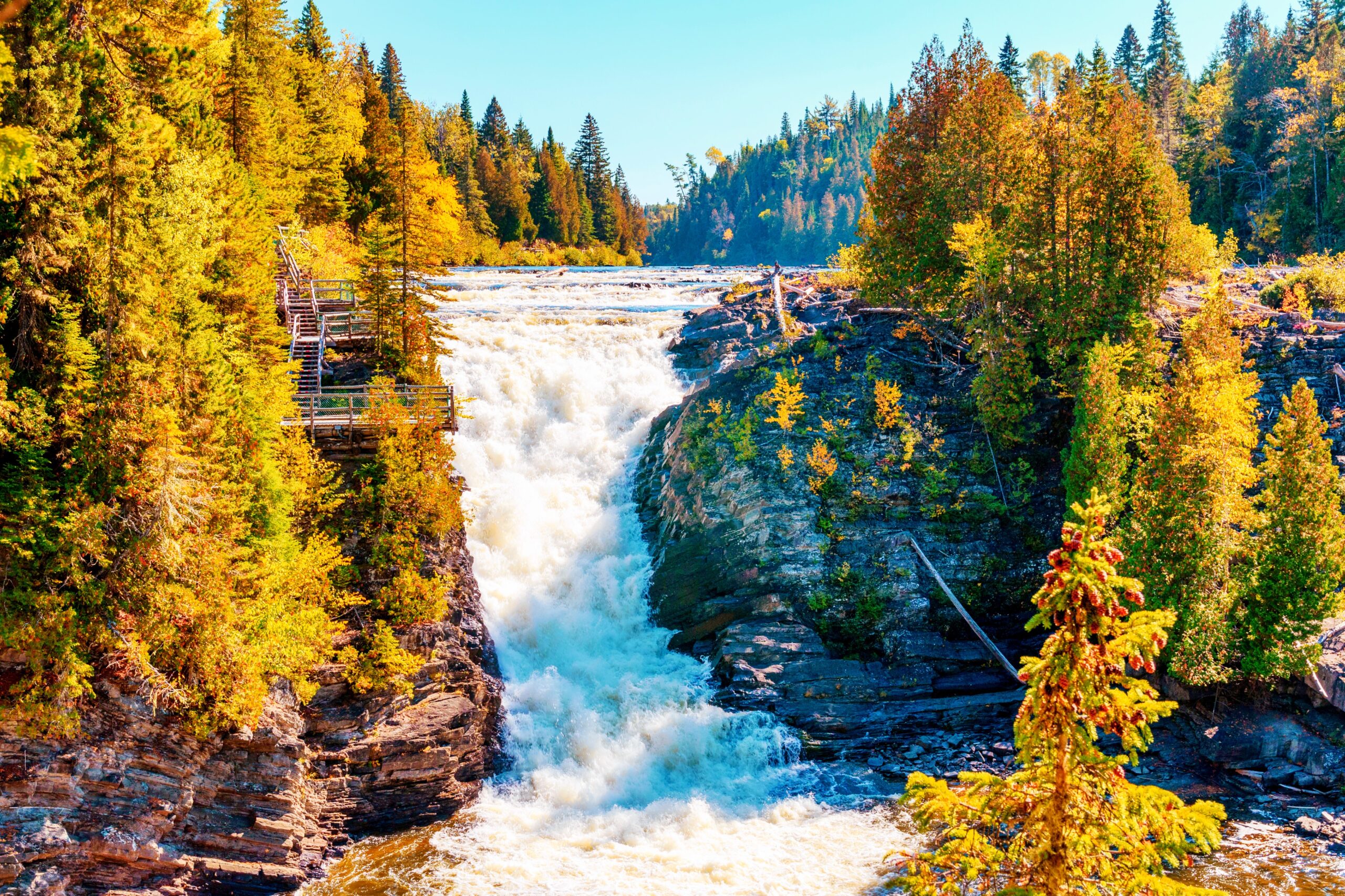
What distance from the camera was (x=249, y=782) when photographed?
1633 centimetres

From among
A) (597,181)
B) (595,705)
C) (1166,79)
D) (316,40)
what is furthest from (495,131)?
(595,705)

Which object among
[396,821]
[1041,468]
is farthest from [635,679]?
[1041,468]

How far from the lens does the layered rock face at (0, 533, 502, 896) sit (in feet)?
44.3

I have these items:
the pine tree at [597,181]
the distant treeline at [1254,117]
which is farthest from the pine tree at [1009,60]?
the pine tree at [597,181]

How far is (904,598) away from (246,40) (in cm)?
3319

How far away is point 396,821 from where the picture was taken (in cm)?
1838

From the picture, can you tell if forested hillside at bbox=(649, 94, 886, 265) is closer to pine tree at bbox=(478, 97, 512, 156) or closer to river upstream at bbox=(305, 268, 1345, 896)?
pine tree at bbox=(478, 97, 512, 156)

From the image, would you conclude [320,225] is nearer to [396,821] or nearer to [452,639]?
[452,639]

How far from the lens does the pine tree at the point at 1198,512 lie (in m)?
18.7

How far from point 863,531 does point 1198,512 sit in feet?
27.7

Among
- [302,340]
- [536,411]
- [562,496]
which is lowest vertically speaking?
[562,496]

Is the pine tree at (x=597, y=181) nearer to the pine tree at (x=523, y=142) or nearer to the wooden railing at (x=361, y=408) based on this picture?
the pine tree at (x=523, y=142)

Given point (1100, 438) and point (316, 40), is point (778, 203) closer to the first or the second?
point (316, 40)

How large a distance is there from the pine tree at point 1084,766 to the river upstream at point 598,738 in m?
9.80
